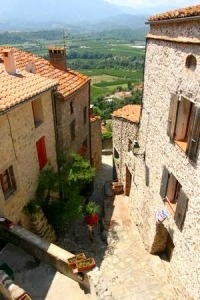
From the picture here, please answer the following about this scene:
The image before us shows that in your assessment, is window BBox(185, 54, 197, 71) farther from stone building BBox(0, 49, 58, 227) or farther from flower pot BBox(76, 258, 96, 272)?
flower pot BBox(76, 258, 96, 272)

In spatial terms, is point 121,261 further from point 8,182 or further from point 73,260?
point 8,182

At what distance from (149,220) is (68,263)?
222 inches

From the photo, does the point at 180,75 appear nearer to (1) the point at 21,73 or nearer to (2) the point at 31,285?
(1) the point at 21,73

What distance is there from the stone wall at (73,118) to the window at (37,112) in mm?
1684

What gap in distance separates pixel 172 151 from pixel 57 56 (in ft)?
38.6

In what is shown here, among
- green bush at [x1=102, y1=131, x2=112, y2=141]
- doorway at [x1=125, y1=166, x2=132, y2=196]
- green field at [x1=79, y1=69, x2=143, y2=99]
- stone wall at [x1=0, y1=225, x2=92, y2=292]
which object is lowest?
green field at [x1=79, y1=69, x2=143, y2=99]

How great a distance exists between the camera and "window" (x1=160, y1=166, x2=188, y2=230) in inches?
418

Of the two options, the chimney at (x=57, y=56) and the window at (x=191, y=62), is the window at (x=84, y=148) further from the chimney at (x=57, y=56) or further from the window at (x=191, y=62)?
the window at (x=191, y=62)

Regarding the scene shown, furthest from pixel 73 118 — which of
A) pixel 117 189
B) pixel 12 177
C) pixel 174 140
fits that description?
pixel 174 140

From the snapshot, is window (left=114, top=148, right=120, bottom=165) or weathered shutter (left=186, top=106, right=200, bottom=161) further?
window (left=114, top=148, right=120, bottom=165)

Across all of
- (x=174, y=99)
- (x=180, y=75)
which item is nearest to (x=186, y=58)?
(x=180, y=75)

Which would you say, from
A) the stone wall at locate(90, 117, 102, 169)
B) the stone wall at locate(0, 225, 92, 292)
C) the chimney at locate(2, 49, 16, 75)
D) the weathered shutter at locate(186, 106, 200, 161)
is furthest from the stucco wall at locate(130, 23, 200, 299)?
the stone wall at locate(90, 117, 102, 169)

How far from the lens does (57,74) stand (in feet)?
58.9

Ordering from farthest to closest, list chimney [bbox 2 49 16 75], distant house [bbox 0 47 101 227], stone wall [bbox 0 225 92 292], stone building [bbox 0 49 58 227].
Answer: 1. chimney [bbox 2 49 16 75]
2. distant house [bbox 0 47 101 227]
3. stone building [bbox 0 49 58 227]
4. stone wall [bbox 0 225 92 292]
